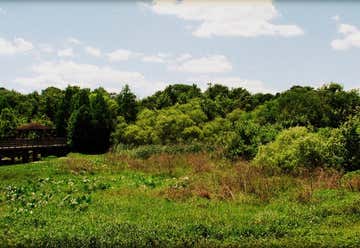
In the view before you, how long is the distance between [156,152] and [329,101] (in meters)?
20.7

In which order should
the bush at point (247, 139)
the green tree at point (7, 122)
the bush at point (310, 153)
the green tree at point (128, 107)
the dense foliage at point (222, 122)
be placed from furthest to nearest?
the green tree at point (128, 107), the green tree at point (7, 122), the bush at point (247, 139), the dense foliage at point (222, 122), the bush at point (310, 153)

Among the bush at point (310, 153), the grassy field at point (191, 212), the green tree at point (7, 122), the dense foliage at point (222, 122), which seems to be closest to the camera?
the grassy field at point (191, 212)

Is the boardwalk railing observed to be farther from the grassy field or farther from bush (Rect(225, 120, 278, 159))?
bush (Rect(225, 120, 278, 159))

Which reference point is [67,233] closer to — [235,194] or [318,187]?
[235,194]

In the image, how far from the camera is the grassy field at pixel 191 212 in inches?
403

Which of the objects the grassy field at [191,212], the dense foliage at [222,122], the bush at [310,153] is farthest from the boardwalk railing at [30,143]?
the bush at [310,153]

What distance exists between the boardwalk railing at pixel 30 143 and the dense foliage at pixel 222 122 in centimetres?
176

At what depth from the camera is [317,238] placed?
10.2 metres

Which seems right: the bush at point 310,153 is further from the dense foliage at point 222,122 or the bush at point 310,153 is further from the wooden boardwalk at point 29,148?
the wooden boardwalk at point 29,148

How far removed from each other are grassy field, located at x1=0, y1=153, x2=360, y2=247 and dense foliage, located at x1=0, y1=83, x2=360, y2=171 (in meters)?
2.37

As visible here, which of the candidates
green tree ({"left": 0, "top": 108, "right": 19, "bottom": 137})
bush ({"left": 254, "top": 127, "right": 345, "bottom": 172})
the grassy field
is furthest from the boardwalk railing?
bush ({"left": 254, "top": 127, "right": 345, "bottom": 172})

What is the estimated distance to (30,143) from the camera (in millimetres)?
41281

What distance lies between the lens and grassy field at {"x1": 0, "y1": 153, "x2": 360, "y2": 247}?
1023 cm

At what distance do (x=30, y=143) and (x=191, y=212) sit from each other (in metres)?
32.3
